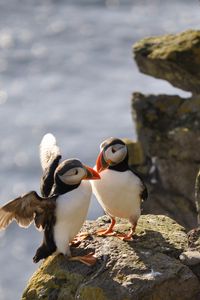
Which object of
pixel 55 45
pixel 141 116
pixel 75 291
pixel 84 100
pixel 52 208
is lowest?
pixel 75 291

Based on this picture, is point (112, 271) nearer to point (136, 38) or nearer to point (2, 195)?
point (2, 195)

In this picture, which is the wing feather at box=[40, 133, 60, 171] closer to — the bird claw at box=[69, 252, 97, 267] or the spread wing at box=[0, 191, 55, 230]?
the spread wing at box=[0, 191, 55, 230]

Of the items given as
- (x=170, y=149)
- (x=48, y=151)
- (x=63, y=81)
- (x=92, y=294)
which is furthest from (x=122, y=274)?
(x=63, y=81)

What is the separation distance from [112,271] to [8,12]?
27453mm

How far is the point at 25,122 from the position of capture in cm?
2900

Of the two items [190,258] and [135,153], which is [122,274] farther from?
[135,153]

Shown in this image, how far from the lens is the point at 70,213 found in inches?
391

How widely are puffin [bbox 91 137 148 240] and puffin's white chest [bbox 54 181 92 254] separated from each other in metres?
0.32

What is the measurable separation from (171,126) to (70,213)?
19.6 feet

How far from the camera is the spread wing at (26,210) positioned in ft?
32.1

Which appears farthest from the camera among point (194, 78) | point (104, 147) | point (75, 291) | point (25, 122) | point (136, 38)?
point (136, 38)

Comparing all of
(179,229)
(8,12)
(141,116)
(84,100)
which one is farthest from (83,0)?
(179,229)

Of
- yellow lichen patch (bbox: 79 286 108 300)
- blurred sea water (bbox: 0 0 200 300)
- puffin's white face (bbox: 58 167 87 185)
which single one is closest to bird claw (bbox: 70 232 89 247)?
puffin's white face (bbox: 58 167 87 185)

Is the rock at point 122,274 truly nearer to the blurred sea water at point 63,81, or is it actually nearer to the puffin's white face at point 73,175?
the puffin's white face at point 73,175
